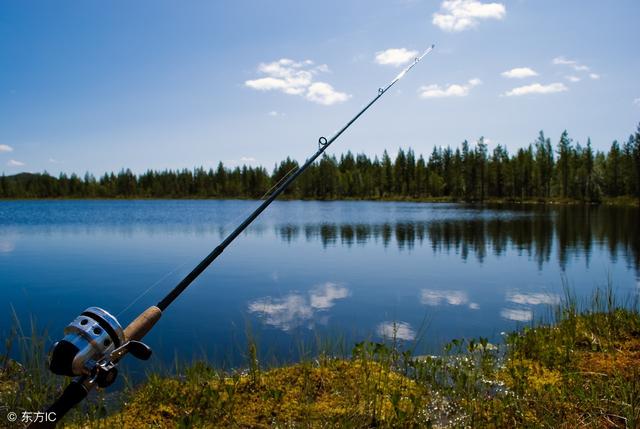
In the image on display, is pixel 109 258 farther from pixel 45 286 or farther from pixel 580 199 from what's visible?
pixel 580 199

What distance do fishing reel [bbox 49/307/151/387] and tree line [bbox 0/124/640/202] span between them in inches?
3066

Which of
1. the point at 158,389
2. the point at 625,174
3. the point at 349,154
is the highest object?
the point at 349,154

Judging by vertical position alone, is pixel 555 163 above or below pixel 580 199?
above

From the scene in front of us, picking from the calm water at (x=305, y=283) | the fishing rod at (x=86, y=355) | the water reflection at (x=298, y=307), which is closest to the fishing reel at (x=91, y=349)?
the fishing rod at (x=86, y=355)

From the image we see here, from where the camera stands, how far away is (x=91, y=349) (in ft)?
7.85

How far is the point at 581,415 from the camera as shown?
4.42 metres

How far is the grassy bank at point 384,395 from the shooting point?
470cm

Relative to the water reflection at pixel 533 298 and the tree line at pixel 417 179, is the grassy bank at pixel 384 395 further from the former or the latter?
the tree line at pixel 417 179

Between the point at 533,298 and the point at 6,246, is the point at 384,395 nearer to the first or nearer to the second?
the point at 533,298

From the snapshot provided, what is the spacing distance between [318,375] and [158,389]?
2.13 metres

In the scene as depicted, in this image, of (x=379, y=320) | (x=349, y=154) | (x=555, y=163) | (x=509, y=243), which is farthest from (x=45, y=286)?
(x=349, y=154)

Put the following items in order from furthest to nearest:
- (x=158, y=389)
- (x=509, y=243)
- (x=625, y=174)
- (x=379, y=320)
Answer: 1. (x=625, y=174)
2. (x=509, y=243)
3. (x=379, y=320)
4. (x=158, y=389)

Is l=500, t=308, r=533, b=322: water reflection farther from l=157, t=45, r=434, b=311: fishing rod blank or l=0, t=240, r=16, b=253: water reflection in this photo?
l=0, t=240, r=16, b=253: water reflection

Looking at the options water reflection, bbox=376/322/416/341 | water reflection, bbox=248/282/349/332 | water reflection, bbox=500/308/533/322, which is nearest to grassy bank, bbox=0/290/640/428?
water reflection, bbox=376/322/416/341
